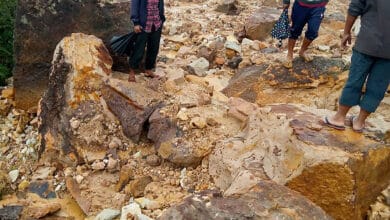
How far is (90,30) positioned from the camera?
18.1 feet

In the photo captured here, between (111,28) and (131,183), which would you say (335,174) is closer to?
(131,183)

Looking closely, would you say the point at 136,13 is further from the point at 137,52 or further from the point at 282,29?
the point at 282,29

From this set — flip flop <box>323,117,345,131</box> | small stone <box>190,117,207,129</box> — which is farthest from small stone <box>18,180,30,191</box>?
flip flop <box>323,117,345,131</box>

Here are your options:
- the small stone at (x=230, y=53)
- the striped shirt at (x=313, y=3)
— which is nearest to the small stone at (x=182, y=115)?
the striped shirt at (x=313, y=3)

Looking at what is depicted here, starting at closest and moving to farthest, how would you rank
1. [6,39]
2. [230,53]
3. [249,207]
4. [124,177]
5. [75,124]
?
[249,207] → [124,177] → [75,124] → [230,53] → [6,39]

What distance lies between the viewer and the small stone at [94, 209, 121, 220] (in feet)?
11.7

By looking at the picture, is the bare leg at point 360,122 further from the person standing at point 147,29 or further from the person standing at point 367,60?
the person standing at point 147,29

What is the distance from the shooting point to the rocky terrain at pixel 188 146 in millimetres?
3148

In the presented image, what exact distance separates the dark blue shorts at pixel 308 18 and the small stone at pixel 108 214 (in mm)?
2840

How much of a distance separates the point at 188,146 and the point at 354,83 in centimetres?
157

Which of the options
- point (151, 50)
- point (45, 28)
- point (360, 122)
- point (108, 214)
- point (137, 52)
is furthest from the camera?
point (45, 28)

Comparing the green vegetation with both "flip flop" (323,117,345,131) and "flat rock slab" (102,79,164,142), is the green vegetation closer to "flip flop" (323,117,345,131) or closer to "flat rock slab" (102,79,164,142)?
"flat rock slab" (102,79,164,142)

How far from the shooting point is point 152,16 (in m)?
4.73

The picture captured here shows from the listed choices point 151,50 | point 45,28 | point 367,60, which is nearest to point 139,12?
point 151,50
